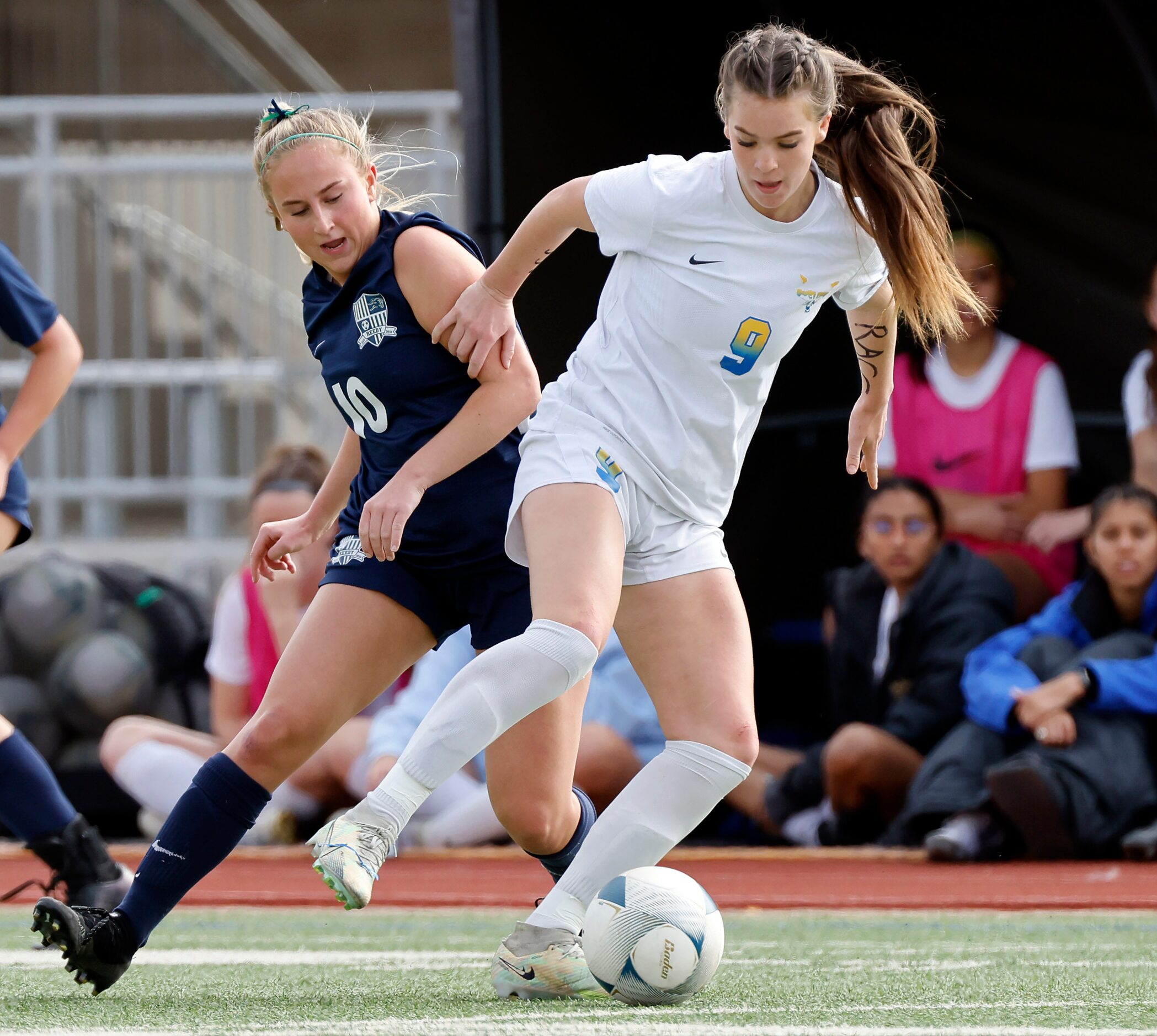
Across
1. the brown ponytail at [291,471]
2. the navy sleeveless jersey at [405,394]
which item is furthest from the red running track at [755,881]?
the navy sleeveless jersey at [405,394]

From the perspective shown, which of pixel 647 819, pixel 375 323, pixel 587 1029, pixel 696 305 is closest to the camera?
pixel 587 1029

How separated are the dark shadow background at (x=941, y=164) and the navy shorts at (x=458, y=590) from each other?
9.58ft

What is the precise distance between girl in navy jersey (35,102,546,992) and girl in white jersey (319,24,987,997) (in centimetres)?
11

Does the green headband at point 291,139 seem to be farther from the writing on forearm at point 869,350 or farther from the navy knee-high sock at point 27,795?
the navy knee-high sock at point 27,795

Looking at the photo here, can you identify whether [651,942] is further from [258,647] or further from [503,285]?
[258,647]

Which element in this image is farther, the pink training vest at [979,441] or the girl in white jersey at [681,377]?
the pink training vest at [979,441]

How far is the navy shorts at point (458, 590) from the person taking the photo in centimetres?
307

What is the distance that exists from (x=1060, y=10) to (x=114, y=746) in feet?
14.7

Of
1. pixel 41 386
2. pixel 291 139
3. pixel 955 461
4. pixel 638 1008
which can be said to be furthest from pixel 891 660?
pixel 291 139

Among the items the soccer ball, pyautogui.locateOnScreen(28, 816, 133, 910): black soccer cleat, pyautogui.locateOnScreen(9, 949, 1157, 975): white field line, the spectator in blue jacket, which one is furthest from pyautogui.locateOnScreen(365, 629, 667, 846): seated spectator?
the soccer ball

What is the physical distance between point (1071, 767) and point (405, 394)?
10.6ft

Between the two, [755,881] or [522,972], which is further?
[755,881]

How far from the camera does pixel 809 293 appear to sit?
301 cm

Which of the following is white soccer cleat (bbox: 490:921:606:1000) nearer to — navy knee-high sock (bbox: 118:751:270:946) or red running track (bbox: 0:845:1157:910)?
navy knee-high sock (bbox: 118:751:270:946)
